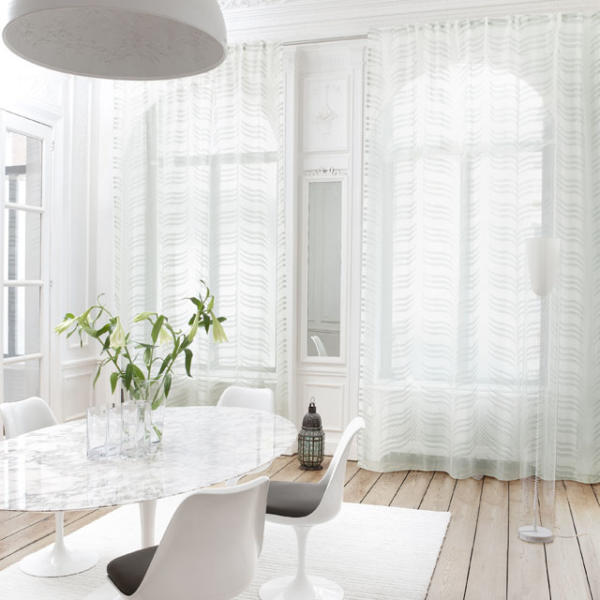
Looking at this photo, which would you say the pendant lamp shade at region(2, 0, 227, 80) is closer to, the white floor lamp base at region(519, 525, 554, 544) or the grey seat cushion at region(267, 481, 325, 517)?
the grey seat cushion at region(267, 481, 325, 517)

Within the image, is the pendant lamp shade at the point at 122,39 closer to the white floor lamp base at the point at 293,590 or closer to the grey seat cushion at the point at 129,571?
the grey seat cushion at the point at 129,571

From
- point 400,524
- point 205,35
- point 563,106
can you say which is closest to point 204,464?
point 205,35

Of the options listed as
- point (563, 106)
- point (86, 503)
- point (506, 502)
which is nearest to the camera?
point (86, 503)

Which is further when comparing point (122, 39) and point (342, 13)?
point (342, 13)

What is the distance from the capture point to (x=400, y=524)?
3572mm

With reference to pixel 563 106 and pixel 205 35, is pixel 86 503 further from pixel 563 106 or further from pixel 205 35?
pixel 563 106

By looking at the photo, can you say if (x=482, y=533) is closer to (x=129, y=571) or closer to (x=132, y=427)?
(x=132, y=427)

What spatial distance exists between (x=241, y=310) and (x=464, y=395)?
1.66 metres

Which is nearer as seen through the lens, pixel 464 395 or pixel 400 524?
pixel 400 524

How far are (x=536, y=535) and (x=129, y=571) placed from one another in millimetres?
2182

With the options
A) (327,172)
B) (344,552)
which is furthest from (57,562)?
(327,172)

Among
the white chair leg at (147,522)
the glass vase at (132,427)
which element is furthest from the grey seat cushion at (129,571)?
the white chair leg at (147,522)

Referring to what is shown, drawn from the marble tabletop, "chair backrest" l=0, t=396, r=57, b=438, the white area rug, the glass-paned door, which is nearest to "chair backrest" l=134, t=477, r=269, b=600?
the marble tabletop

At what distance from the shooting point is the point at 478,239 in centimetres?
447
